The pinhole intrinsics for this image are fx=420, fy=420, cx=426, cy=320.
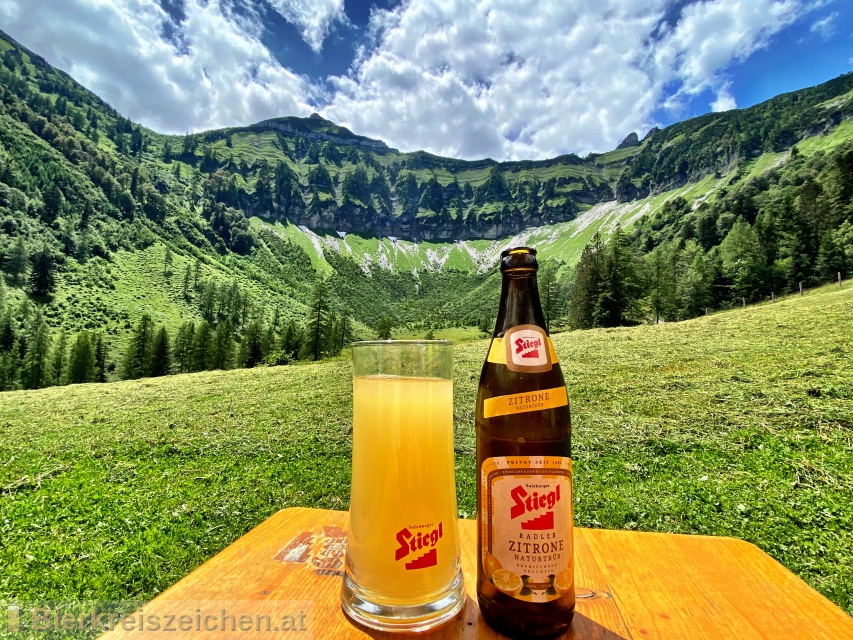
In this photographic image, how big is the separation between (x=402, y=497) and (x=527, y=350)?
66 cm

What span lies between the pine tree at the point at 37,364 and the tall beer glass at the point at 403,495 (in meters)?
78.8

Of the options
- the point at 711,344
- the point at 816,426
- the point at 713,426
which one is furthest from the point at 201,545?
the point at 711,344

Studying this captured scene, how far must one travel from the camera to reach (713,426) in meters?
9.16

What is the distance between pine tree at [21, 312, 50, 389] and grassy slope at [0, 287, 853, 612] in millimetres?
59241

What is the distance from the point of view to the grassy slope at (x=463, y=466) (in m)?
5.38

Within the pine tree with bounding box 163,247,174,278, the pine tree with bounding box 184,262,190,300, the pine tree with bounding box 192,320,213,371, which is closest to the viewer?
the pine tree with bounding box 192,320,213,371

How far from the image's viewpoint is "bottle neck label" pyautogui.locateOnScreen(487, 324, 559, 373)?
1512 mm

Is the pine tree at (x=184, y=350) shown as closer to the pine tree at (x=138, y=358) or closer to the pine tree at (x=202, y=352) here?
the pine tree at (x=202, y=352)

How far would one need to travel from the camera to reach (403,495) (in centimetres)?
128

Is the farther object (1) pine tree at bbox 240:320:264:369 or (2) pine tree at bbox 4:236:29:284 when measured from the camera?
(2) pine tree at bbox 4:236:29:284

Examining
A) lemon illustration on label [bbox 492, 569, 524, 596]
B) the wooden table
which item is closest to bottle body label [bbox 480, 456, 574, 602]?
lemon illustration on label [bbox 492, 569, 524, 596]

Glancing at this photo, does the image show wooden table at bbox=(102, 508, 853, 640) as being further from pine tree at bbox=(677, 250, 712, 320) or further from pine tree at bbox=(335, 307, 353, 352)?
pine tree at bbox=(677, 250, 712, 320)

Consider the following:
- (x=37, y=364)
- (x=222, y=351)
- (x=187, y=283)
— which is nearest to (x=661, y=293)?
(x=222, y=351)

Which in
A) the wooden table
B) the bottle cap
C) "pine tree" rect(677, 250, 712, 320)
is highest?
"pine tree" rect(677, 250, 712, 320)
